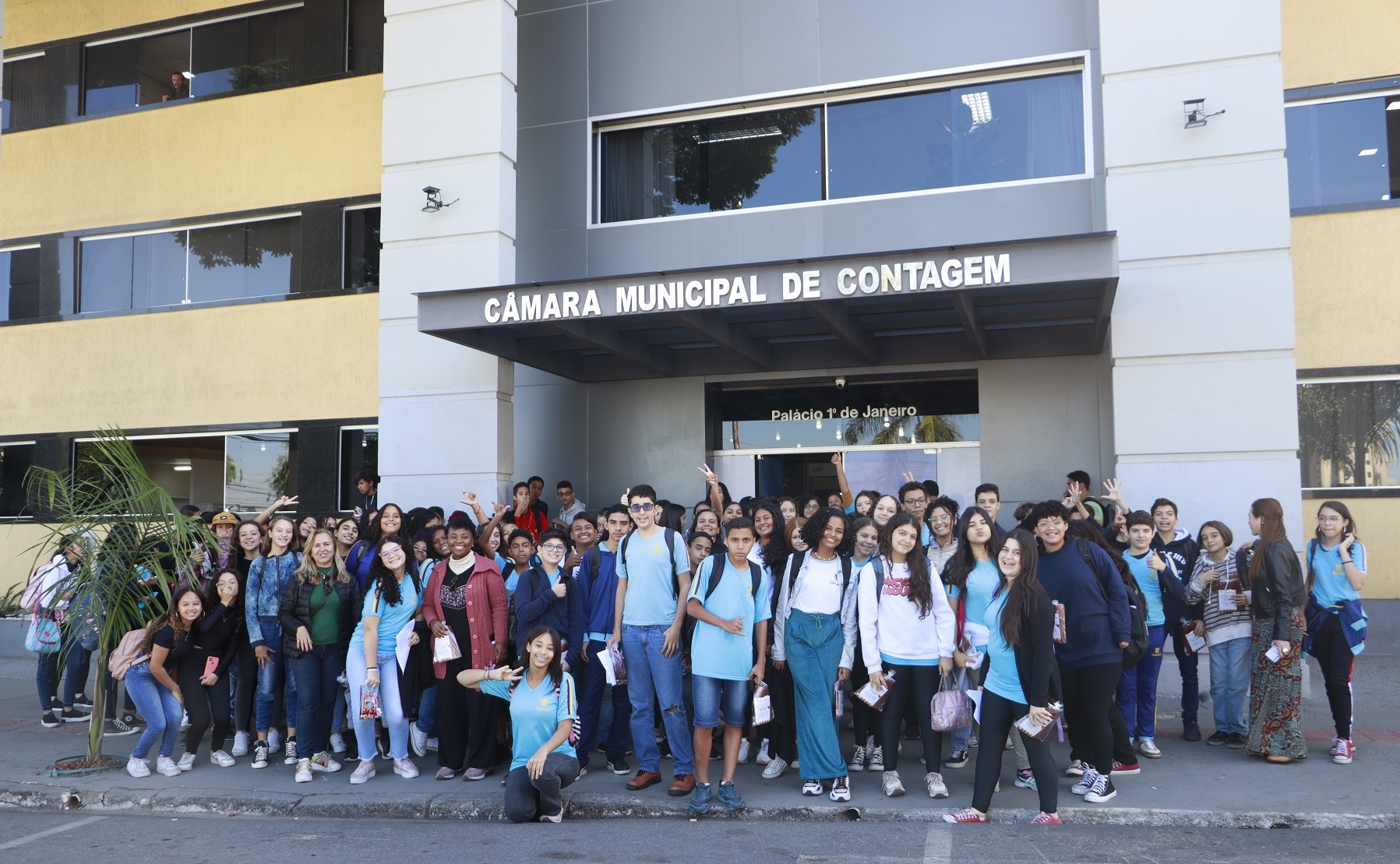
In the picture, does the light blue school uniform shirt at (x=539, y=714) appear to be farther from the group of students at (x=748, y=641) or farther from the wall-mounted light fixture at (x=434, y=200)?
the wall-mounted light fixture at (x=434, y=200)

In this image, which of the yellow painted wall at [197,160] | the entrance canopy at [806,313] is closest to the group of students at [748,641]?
the entrance canopy at [806,313]

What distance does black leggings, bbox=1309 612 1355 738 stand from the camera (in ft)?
25.6

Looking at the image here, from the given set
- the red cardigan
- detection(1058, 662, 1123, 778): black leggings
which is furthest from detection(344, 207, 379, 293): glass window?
detection(1058, 662, 1123, 778): black leggings

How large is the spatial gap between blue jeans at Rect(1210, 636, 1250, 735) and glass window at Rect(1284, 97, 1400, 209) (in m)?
6.65

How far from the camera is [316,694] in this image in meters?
8.40

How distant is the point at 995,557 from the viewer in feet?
23.4

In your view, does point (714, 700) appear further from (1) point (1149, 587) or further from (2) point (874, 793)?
(1) point (1149, 587)

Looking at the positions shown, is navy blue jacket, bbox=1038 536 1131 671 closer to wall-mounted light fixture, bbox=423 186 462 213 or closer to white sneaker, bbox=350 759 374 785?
white sneaker, bbox=350 759 374 785

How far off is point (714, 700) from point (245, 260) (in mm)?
11482

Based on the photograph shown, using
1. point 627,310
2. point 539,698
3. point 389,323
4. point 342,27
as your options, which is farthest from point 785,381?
point 342,27

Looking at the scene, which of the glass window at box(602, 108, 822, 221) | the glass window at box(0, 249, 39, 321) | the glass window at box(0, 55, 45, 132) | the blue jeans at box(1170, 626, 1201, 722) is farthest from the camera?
the glass window at box(0, 55, 45, 132)

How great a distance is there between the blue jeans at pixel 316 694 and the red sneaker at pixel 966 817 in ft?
15.9

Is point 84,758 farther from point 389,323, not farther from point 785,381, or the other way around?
point 785,381

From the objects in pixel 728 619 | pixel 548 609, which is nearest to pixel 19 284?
pixel 548 609
